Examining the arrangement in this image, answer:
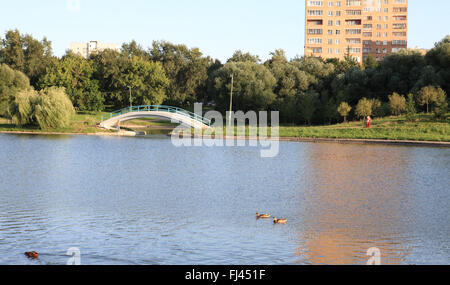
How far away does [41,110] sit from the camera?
173ft

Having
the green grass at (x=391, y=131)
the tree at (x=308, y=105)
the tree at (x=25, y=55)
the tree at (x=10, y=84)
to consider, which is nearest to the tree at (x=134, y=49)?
the tree at (x=25, y=55)

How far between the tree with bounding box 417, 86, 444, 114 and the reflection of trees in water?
24442mm

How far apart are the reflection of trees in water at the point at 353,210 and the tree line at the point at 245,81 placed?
2590 cm

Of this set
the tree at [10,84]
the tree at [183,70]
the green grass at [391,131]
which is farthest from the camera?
the tree at [183,70]

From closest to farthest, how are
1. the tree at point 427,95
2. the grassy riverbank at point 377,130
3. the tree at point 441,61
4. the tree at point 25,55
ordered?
the grassy riverbank at point 377,130, the tree at point 427,95, the tree at point 441,61, the tree at point 25,55

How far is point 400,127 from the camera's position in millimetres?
48344

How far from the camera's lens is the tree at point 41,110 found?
52.9 m

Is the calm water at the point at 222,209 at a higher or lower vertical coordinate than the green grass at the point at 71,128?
lower

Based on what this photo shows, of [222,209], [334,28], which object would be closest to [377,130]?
[222,209]

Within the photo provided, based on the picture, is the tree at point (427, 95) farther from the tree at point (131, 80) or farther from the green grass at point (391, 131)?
the tree at point (131, 80)

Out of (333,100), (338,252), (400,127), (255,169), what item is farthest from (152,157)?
(333,100)

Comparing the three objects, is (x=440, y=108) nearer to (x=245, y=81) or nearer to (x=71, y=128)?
(x=245, y=81)

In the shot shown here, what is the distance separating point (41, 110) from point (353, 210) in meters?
42.4

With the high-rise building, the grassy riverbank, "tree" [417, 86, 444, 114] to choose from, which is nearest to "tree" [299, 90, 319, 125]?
the grassy riverbank
